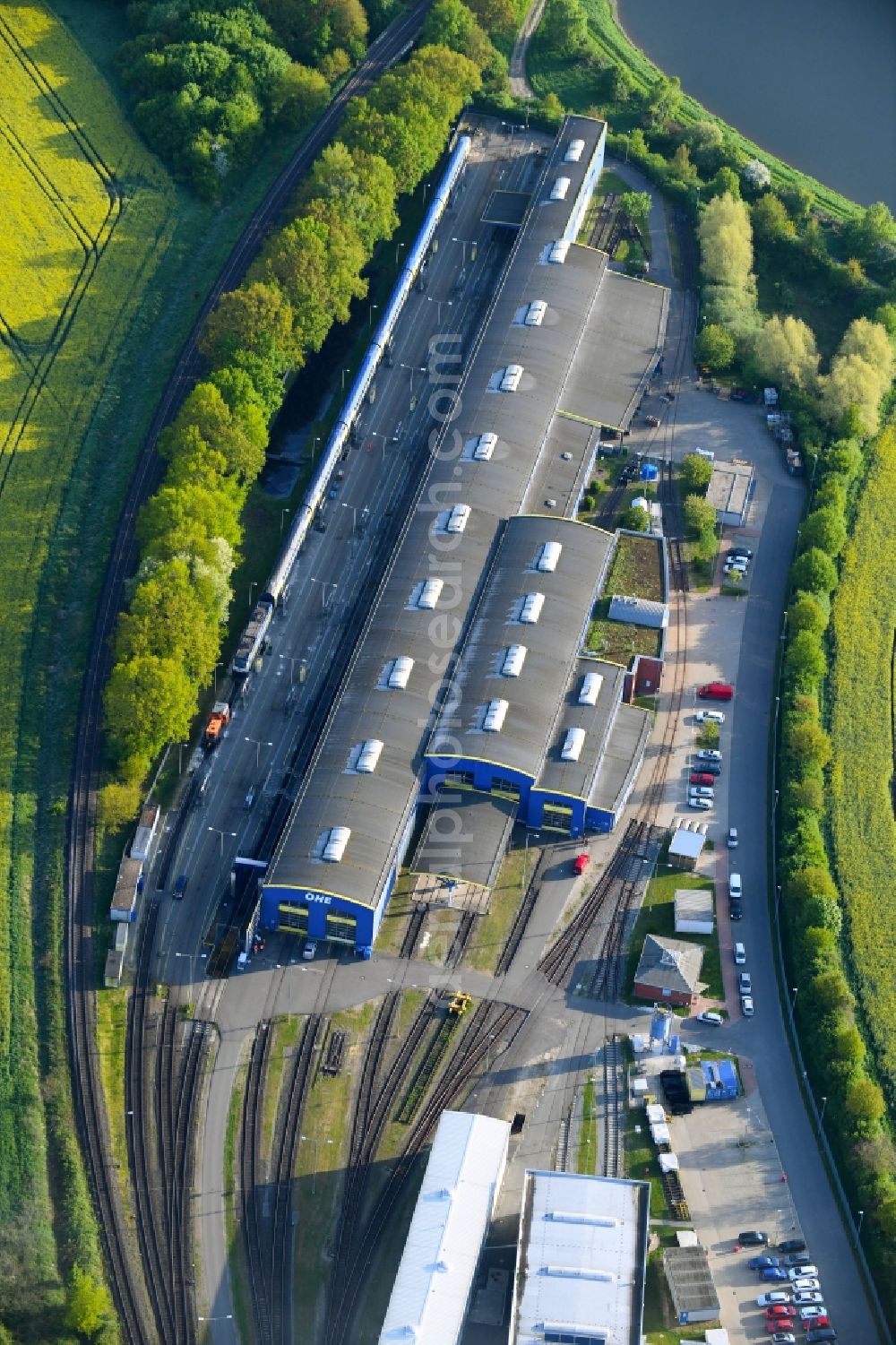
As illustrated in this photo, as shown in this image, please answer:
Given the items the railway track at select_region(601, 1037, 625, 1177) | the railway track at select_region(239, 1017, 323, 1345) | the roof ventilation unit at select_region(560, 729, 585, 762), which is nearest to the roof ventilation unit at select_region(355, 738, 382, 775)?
the roof ventilation unit at select_region(560, 729, 585, 762)

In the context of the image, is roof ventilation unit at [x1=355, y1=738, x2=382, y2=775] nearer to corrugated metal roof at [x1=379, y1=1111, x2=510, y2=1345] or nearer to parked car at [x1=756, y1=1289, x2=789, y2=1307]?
corrugated metal roof at [x1=379, y1=1111, x2=510, y2=1345]

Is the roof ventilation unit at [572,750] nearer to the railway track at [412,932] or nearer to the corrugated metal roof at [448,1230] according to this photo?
the railway track at [412,932]

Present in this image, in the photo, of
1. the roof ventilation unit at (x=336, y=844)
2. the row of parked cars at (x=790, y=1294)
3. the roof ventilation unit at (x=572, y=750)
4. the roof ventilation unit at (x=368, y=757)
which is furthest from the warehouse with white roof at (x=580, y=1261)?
the roof ventilation unit at (x=572, y=750)

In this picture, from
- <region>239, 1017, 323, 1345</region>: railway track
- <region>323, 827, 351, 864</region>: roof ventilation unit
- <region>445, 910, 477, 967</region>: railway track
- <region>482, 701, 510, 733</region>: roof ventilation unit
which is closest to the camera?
<region>239, 1017, 323, 1345</region>: railway track

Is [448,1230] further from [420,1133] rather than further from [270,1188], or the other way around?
[270,1188]

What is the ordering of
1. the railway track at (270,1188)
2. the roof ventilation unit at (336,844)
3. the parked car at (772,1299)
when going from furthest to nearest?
the roof ventilation unit at (336,844), the parked car at (772,1299), the railway track at (270,1188)

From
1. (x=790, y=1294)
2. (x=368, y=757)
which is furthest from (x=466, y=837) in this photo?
(x=790, y=1294)
